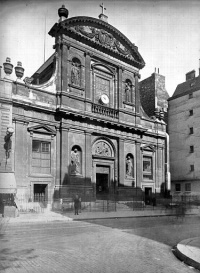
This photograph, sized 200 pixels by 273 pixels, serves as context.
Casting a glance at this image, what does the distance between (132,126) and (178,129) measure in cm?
1133

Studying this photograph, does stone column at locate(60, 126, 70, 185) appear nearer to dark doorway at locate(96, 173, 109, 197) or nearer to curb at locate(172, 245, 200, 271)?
dark doorway at locate(96, 173, 109, 197)

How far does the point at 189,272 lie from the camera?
639 centimetres

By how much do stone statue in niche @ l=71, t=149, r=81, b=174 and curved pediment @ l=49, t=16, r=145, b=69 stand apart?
9422 millimetres

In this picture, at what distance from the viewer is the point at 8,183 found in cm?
1833

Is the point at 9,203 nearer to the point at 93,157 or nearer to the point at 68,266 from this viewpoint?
the point at 93,157

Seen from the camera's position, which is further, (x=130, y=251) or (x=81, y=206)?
(x=81, y=206)

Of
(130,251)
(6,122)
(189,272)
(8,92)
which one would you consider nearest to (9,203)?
(6,122)

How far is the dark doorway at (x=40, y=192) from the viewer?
69.5 ft

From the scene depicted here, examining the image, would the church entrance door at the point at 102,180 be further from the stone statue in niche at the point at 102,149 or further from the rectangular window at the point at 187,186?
the rectangular window at the point at 187,186

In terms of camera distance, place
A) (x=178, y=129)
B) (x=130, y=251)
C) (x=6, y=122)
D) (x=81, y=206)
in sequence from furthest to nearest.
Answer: (x=178, y=129) → (x=81, y=206) → (x=6, y=122) → (x=130, y=251)

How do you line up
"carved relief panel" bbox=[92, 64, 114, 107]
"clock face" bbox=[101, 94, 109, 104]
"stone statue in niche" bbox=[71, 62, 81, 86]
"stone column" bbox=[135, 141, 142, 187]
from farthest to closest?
"stone column" bbox=[135, 141, 142, 187], "clock face" bbox=[101, 94, 109, 104], "carved relief panel" bbox=[92, 64, 114, 107], "stone statue in niche" bbox=[71, 62, 81, 86]

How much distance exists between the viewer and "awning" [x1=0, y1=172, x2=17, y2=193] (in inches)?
701

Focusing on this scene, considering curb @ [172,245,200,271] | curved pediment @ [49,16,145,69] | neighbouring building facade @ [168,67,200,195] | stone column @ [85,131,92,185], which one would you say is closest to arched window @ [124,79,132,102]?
curved pediment @ [49,16,145,69]

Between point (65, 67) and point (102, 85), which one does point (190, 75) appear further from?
point (65, 67)
